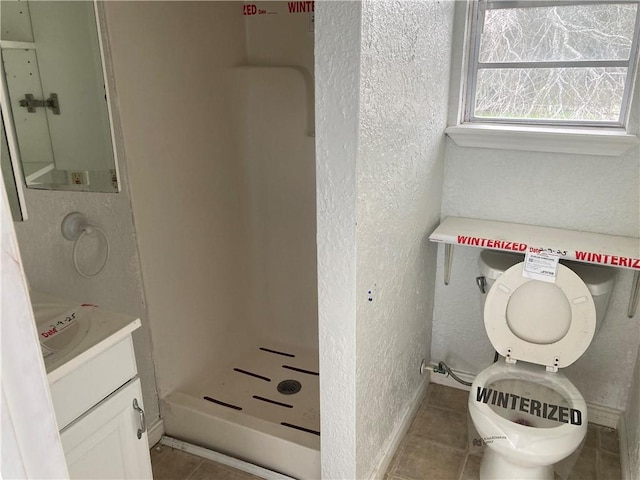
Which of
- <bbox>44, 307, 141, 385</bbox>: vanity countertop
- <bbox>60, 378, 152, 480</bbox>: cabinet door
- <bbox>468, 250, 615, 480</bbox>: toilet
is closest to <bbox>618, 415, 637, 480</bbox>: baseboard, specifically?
<bbox>468, 250, 615, 480</bbox>: toilet

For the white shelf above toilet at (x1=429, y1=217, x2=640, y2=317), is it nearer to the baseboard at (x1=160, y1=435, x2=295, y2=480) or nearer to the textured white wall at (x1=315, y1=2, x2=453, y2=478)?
the textured white wall at (x1=315, y1=2, x2=453, y2=478)

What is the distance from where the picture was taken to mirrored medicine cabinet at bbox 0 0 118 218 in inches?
52.2

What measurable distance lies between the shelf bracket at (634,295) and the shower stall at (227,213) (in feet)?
4.07

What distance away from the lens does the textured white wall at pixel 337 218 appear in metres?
1.24

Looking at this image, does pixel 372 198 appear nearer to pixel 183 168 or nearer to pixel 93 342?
pixel 93 342

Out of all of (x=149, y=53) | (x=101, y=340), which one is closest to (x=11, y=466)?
(x=101, y=340)

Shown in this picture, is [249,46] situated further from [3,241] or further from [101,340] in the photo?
[3,241]

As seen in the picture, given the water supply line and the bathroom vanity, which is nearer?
the bathroom vanity

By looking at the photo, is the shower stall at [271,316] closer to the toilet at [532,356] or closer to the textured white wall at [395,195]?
the textured white wall at [395,195]

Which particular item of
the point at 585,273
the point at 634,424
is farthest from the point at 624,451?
the point at 585,273

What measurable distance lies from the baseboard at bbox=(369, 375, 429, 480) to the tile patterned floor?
1.0 inches

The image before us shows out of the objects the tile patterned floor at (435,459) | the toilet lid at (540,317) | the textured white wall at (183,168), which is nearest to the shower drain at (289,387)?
the textured white wall at (183,168)

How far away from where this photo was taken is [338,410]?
5.18 feet

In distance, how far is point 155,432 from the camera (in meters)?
2.05
